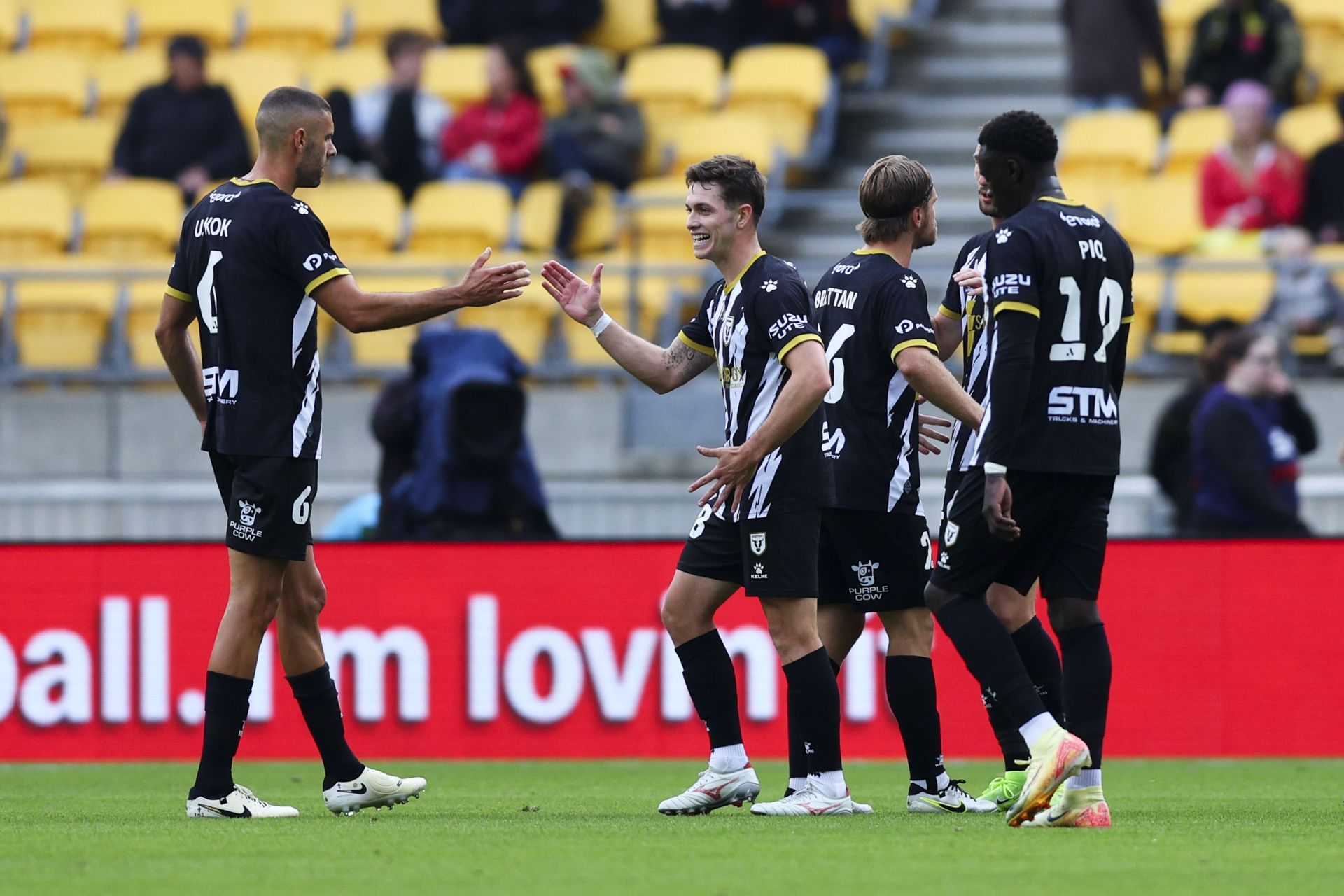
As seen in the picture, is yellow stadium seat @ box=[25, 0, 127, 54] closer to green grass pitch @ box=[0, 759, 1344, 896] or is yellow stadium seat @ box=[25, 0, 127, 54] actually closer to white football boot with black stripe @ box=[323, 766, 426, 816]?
green grass pitch @ box=[0, 759, 1344, 896]

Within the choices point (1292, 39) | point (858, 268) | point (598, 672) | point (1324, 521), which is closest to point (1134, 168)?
point (1292, 39)

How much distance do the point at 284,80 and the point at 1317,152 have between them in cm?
801

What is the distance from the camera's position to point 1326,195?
1360cm

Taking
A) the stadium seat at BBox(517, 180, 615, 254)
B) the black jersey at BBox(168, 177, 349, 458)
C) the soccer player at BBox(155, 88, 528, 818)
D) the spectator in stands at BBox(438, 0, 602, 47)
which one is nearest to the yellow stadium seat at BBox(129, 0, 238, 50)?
the spectator in stands at BBox(438, 0, 602, 47)

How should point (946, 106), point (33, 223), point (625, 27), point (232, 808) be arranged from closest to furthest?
point (232, 808) → point (33, 223) → point (946, 106) → point (625, 27)

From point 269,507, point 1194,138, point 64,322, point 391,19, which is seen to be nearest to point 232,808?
point 269,507

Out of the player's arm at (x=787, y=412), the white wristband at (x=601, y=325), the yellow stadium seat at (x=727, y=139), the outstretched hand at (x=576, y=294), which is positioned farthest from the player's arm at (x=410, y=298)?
the yellow stadium seat at (x=727, y=139)

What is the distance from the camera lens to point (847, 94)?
16.8m

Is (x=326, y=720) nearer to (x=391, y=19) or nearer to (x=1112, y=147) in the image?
(x=1112, y=147)

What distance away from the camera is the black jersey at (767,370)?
22.2 feet

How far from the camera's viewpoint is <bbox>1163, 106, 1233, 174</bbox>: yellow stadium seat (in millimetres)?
14680

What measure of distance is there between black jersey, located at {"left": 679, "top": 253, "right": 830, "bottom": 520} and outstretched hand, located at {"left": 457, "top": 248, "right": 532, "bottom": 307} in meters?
0.71

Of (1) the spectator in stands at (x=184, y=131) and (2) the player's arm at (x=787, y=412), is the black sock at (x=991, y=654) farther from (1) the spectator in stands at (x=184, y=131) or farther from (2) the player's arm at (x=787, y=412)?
(1) the spectator in stands at (x=184, y=131)

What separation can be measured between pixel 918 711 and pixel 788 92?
9.51 metres
